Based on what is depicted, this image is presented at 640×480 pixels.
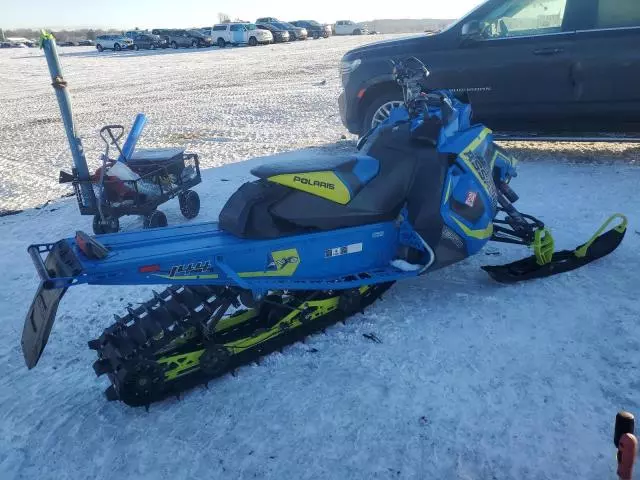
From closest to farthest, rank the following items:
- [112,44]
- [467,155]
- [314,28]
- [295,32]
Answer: [467,155] → [112,44] → [295,32] → [314,28]

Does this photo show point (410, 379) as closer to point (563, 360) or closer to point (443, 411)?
point (443, 411)

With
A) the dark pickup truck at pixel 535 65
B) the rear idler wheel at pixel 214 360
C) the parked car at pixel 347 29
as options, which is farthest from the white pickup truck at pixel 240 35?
the rear idler wheel at pixel 214 360

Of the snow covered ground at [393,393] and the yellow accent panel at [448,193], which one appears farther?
the yellow accent panel at [448,193]

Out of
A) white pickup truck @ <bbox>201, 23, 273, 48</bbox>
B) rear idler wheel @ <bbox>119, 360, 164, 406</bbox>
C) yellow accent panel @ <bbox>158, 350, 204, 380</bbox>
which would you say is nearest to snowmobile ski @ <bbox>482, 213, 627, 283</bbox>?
yellow accent panel @ <bbox>158, 350, 204, 380</bbox>

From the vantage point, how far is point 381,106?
6.75 m

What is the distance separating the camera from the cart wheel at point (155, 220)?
5098 millimetres

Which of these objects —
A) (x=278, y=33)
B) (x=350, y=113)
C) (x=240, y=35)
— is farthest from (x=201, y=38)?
(x=350, y=113)

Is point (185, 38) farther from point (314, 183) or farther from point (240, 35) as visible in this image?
point (314, 183)

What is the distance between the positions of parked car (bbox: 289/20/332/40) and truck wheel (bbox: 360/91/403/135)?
3929cm

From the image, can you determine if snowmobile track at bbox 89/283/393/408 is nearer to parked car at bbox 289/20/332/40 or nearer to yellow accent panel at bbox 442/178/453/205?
yellow accent panel at bbox 442/178/453/205

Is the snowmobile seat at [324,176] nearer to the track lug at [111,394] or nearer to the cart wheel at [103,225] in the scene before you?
the track lug at [111,394]

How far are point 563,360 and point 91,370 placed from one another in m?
2.63

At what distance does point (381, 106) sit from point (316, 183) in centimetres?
388

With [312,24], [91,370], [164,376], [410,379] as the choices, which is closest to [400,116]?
[410,379]
